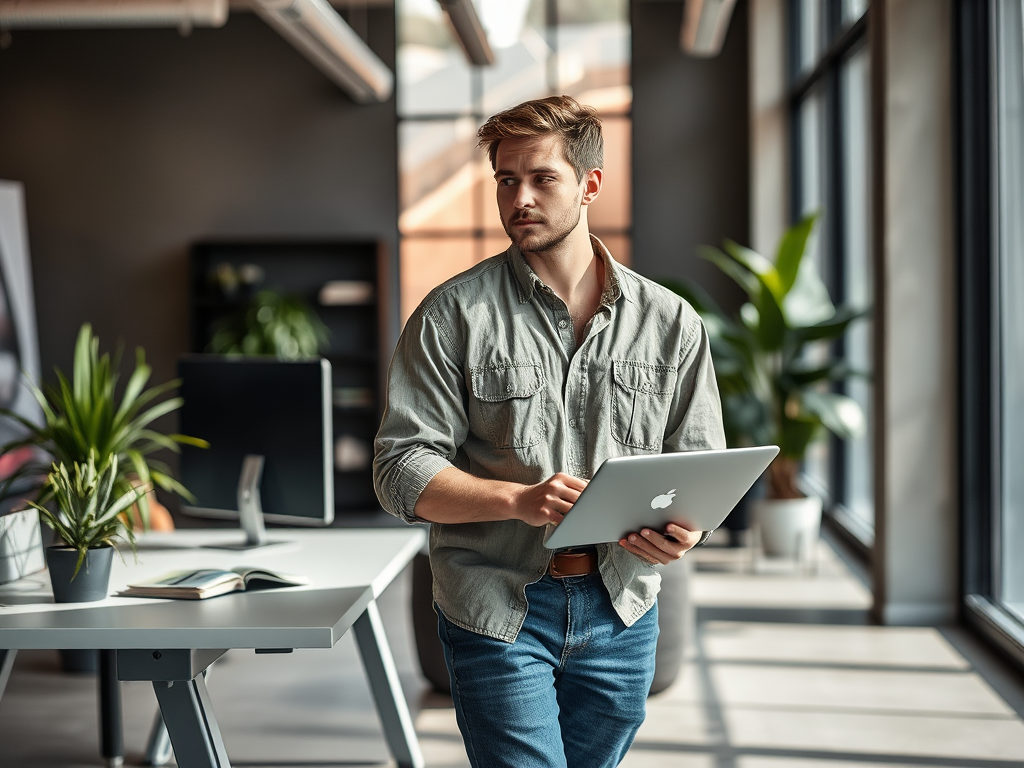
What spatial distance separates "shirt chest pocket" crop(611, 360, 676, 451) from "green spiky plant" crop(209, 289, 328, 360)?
569 centimetres

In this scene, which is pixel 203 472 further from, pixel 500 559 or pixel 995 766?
pixel 995 766

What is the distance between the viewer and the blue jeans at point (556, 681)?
1.58 m

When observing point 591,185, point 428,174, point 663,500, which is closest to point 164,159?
point 428,174

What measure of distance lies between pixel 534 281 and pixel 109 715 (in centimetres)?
205

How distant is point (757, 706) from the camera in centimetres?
343

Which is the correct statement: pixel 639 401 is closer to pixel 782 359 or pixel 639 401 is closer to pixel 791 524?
pixel 782 359

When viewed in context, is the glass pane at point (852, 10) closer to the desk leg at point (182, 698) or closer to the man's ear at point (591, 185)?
the man's ear at point (591, 185)

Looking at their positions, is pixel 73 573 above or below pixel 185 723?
above

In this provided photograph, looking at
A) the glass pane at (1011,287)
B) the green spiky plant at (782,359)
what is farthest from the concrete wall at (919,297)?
the green spiky plant at (782,359)

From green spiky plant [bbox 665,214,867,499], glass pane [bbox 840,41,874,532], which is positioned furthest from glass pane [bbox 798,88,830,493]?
green spiky plant [bbox 665,214,867,499]

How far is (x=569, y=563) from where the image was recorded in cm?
164

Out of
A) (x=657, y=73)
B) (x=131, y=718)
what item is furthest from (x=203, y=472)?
(x=657, y=73)

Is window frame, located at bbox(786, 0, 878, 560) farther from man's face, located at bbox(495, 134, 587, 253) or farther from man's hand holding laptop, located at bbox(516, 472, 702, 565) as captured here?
man's face, located at bbox(495, 134, 587, 253)

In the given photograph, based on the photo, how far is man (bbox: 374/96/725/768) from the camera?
62.4 inches
